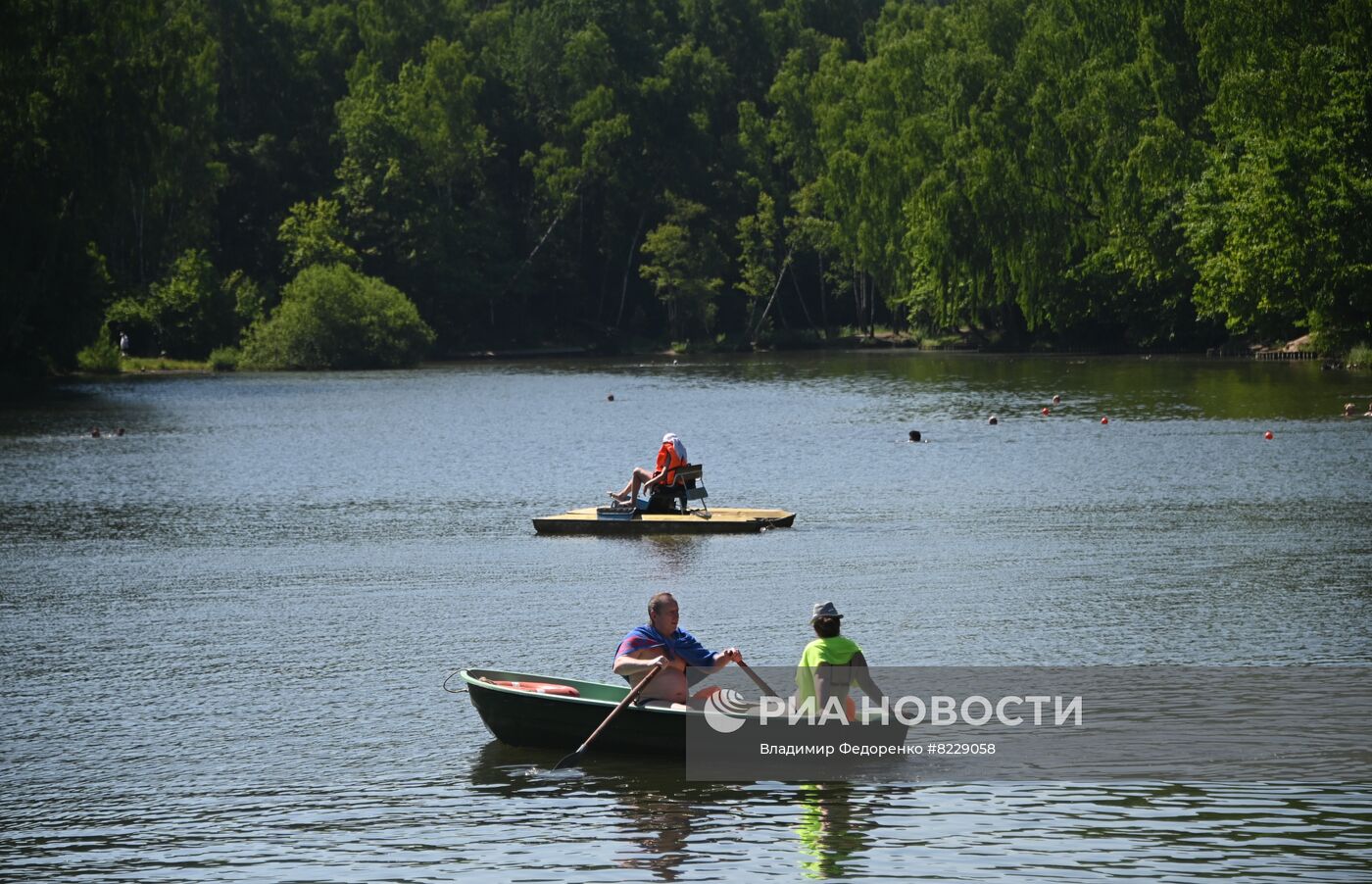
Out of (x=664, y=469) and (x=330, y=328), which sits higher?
(x=330, y=328)

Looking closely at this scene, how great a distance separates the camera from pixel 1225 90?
7175cm

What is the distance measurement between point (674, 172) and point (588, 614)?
10217cm

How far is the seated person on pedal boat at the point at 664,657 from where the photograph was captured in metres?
17.4

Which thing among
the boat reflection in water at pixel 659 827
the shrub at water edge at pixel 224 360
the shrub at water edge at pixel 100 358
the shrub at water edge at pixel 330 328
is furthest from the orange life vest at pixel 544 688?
the shrub at water edge at pixel 330 328

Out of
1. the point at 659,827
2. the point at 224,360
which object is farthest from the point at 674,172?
the point at 659,827

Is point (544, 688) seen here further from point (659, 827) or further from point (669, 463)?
point (669, 463)

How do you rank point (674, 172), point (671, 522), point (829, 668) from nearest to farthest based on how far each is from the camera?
point (829, 668) → point (671, 522) → point (674, 172)

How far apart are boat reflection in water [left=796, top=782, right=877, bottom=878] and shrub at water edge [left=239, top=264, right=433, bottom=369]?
87495mm

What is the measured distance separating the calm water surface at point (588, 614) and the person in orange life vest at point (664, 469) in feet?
5.05

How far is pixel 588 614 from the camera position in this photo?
973 inches

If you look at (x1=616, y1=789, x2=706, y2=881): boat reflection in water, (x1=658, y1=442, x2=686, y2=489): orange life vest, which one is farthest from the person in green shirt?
(x1=658, y1=442, x2=686, y2=489): orange life vest

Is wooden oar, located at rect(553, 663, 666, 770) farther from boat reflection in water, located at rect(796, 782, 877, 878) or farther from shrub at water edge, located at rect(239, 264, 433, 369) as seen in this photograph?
shrub at water edge, located at rect(239, 264, 433, 369)

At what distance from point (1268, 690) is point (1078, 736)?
8.57ft

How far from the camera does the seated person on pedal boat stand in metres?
17.4
